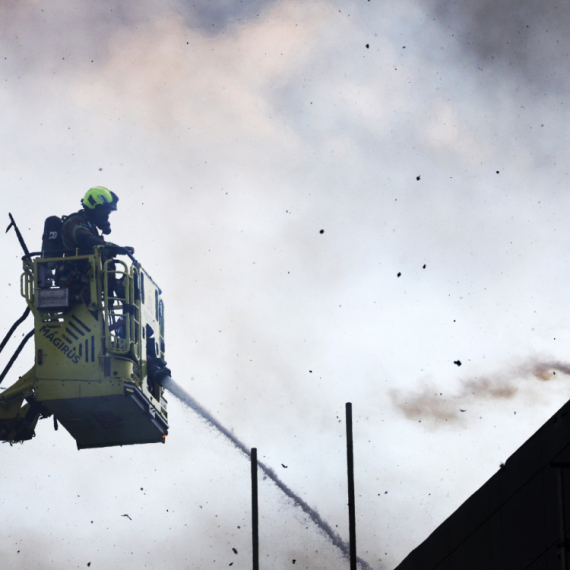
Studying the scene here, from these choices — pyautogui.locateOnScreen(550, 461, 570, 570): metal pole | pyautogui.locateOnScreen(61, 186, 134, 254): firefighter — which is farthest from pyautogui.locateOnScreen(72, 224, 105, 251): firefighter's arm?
pyautogui.locateOnScreen(550, 461, 570, 570): metal pole

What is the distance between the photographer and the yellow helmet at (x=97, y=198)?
16859mm

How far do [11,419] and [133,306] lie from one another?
11.2ft

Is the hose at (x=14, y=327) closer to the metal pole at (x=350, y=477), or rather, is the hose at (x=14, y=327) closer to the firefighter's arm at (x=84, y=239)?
the firefighter's arm at (x=84, y=239)

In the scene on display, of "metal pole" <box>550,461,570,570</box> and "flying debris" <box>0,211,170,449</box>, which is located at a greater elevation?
"flying debris" <box>0,211,170,449</box>

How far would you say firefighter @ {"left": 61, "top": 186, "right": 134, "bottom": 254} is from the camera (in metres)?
16.1

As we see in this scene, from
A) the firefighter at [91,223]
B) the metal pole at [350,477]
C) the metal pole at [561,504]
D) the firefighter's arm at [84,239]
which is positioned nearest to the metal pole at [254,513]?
the metal pole at [350,477]

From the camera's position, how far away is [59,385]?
15914 mm

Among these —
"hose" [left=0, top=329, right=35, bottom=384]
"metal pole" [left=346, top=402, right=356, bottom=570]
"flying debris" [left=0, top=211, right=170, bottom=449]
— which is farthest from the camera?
"hose" [left=0, top=329, right=35, bottom=384]

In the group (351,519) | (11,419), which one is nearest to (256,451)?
(351,519)

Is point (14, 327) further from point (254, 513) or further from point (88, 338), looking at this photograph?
point (254, 513)

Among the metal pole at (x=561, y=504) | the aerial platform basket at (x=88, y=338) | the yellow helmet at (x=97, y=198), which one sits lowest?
the metal pole at (x=561, y=504)

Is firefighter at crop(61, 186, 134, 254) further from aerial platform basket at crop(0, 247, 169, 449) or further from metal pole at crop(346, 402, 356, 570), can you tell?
metal pole at crop(346, 402, 356, 570)

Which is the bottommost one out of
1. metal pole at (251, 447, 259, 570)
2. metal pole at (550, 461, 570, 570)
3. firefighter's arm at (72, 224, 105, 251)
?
metal pole at (550, 461, 570, 570)

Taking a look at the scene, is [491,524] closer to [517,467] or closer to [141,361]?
[517,467]
